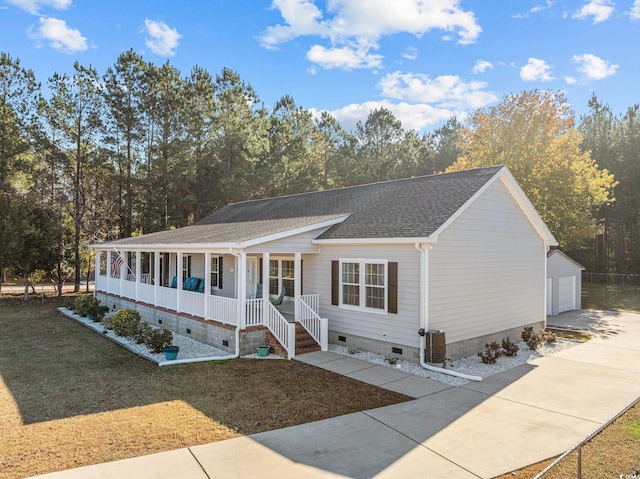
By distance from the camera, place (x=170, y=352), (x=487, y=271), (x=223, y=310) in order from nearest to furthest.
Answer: (x=170, y=352)
(x=223, y=310)
(x=487, y=271)

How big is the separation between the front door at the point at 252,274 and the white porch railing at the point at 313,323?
359cm

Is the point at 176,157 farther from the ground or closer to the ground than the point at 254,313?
farther from the ground

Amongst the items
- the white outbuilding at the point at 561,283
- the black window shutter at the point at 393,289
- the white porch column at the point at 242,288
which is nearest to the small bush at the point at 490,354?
the black window shutter at the point at 393,289

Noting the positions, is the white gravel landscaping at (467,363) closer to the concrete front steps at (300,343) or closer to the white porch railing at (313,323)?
the white porch railing at (313,323)

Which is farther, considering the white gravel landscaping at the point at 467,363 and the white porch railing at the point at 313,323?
the white porch railing at the point at 313,323

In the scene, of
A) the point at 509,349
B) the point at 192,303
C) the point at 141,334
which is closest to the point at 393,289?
the point at 509,349

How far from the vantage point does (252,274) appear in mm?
15664

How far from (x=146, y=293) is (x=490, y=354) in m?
12.7

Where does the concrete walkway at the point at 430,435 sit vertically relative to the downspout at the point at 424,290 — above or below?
below

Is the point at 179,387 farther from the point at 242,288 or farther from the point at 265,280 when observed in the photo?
the point at 265,280

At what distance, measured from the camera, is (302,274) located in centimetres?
1368

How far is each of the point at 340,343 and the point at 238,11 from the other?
1280 centimetres

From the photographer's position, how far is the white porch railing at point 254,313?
11.6 meters

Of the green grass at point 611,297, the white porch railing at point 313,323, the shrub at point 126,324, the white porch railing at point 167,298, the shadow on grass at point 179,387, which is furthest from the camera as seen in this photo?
the green grass at point 611,297
